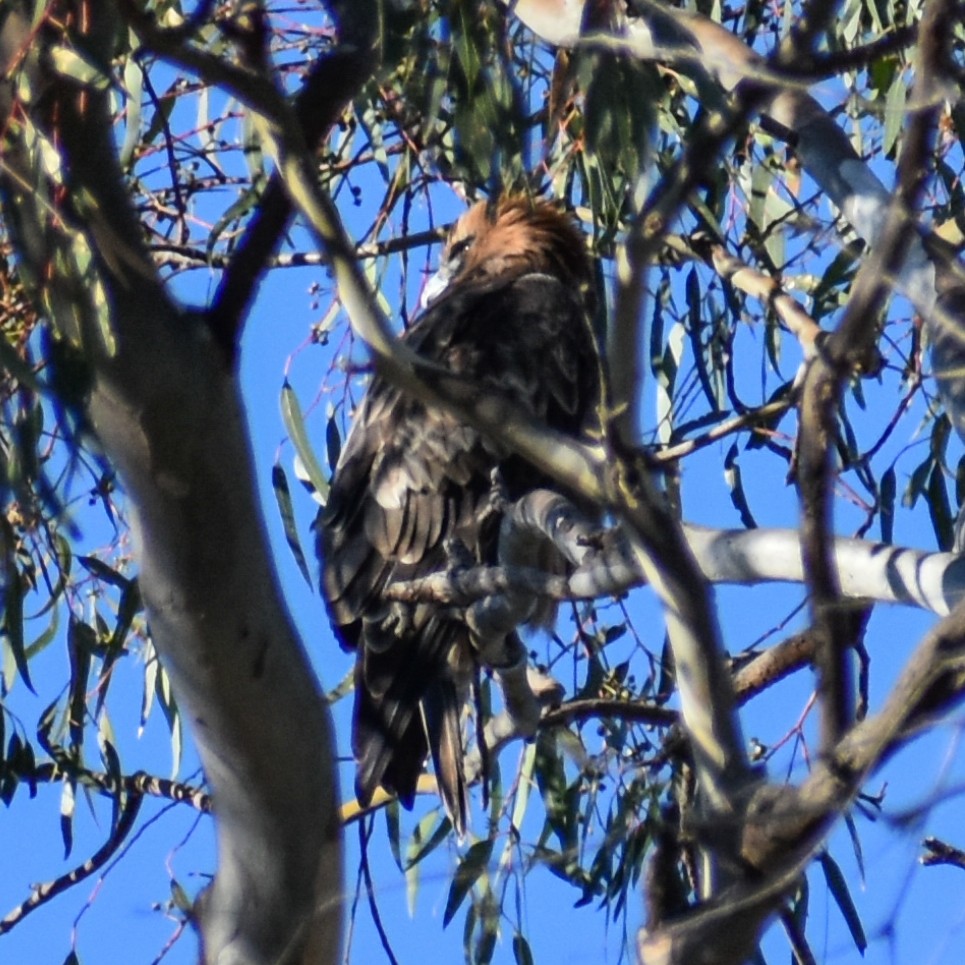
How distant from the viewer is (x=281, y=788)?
77.7 inches

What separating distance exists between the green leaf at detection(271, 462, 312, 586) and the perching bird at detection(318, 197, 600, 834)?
55mm

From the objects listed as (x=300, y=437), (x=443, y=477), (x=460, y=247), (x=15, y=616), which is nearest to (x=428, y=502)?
(x=443, y=477)

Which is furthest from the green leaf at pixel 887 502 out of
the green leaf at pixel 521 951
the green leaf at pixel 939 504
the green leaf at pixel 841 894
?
the green leaf at pixel 521 951

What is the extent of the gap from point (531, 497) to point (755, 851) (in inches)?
38.4

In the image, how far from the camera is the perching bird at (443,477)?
125 inches

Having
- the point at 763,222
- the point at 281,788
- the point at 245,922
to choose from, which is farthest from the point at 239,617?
the point at 763,222

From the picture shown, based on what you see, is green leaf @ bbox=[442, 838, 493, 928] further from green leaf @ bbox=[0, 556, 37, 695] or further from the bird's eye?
the bird's eye

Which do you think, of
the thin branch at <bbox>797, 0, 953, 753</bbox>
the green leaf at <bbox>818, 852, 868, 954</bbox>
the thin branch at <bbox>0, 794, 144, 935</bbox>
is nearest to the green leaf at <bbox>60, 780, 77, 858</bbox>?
the thin branch at <bbox>0, 794, 144, 935</bbox>

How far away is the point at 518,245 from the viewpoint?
415 centimetres

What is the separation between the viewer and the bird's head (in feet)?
13.5

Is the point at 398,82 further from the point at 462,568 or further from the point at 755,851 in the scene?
the point at 755,851

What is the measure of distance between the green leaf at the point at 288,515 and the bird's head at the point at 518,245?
2.61 ft

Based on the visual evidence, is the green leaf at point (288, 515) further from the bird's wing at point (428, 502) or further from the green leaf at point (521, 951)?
the green leaf at point (521, 951)

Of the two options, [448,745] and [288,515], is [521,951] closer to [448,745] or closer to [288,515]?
[448,745]
